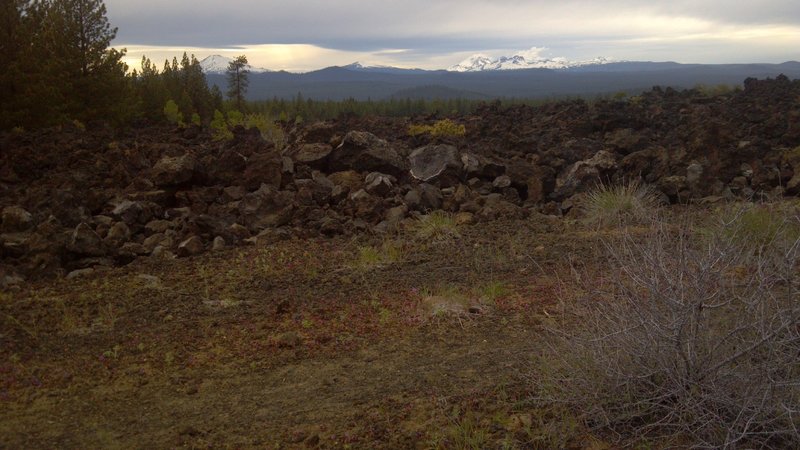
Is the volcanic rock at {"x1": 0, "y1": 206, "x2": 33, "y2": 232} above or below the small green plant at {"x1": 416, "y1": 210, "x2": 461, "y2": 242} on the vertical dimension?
above

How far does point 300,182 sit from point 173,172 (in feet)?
6.36

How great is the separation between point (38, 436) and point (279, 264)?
3681 millimetres

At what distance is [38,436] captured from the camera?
406cm

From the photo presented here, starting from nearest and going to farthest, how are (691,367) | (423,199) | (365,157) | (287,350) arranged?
Answer: (691,367) < (287,350) < (423,199) < (365,157)

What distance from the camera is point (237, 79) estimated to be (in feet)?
117

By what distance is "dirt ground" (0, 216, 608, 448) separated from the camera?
13.1 feet

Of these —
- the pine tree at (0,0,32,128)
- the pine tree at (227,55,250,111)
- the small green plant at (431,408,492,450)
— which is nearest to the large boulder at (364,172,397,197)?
the small green plant at (431,408,492,450)

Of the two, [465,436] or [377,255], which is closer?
[465,436]

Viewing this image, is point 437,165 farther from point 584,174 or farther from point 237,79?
point 237,79

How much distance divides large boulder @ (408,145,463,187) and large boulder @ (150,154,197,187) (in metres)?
3.68

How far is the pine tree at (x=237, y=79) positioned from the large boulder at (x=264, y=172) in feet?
78.5

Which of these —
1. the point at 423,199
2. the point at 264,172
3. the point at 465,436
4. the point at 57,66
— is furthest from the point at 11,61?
the point at 465,436

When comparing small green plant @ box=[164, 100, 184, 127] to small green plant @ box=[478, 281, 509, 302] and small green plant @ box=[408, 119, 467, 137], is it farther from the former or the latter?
small green plant @ box=[478, 281, 509, 302]

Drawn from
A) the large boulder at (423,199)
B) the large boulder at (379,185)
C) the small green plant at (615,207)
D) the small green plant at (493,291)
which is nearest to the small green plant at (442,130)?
the large boulder at (379,185)
